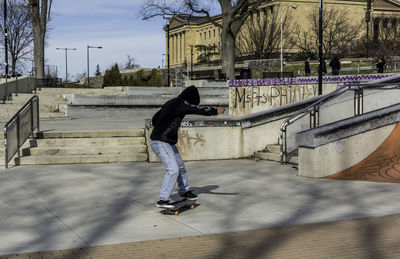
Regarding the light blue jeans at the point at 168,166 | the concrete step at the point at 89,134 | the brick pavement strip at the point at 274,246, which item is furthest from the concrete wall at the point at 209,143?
the brick pavement strip at the point at 274,246

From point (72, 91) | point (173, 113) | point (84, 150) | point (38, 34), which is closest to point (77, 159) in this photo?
point (84, 150)

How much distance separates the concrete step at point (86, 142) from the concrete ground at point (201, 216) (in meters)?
1.87

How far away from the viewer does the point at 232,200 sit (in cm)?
868

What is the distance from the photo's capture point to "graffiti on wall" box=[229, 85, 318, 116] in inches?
907

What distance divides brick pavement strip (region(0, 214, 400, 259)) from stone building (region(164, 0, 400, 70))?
45.4 meters

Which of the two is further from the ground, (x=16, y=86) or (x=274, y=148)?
(x=16, y=86)

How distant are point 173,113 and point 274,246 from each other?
2481mm

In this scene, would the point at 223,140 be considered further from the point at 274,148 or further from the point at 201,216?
the point at 201,216

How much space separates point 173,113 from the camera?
7.44 m

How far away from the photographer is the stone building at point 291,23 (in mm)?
79688

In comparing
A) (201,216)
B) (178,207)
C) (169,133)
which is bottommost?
(201,216)

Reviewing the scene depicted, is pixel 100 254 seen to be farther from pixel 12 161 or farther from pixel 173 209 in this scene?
pixel 12 161

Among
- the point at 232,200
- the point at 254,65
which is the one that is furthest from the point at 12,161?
the point at 254,65

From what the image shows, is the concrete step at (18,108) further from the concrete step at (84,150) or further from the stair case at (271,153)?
the stair case at (271,153)
